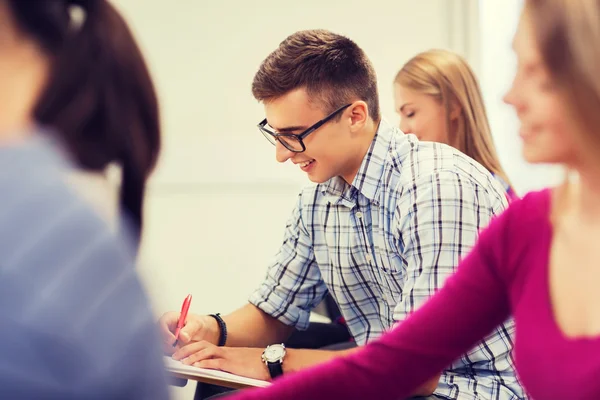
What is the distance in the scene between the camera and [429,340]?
2.77 feet

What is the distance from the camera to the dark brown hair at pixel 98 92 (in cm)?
47

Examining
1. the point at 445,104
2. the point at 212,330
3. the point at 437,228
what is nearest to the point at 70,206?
the point at 437,228

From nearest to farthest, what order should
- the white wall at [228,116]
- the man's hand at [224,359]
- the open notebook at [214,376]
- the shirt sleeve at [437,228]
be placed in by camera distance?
the open notebook at [214,376]
the shirt sleeve at [437,228]
the man's hand at [224,359]
the white wall at [228,116]

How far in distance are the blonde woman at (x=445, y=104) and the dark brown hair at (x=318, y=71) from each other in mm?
622

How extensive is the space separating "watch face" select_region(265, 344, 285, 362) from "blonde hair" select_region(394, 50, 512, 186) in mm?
1032

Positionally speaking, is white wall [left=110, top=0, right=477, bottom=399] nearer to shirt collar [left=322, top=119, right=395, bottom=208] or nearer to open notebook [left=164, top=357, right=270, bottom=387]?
shirt collar [left=322, top=119, right=395, bottom=208]

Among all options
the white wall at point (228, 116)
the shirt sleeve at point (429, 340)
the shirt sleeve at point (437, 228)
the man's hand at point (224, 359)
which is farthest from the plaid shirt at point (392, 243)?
the white wall at point (228, 116)

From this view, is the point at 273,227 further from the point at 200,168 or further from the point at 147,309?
the point at 147,309

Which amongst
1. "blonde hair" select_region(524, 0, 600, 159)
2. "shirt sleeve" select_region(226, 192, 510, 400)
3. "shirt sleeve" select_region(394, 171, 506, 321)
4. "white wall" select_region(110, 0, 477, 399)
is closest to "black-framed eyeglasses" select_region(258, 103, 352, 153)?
"shirt sleeve" select_region(394, 171, 506, 321)

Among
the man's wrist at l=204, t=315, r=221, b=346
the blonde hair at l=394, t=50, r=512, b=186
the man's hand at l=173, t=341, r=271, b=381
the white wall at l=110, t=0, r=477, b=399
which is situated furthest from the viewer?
the white wall at l=110, t=0, r=477, b=399

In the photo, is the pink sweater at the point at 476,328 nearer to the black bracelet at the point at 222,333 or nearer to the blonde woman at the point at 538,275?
the blonde woman at the point at 538,275

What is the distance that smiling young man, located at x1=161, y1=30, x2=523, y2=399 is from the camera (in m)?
1.35

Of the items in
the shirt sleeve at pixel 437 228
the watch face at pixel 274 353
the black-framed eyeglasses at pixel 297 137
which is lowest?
the watch face at pixel 274 353

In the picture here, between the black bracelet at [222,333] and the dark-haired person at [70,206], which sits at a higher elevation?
the dark-haired person at [70,206]
